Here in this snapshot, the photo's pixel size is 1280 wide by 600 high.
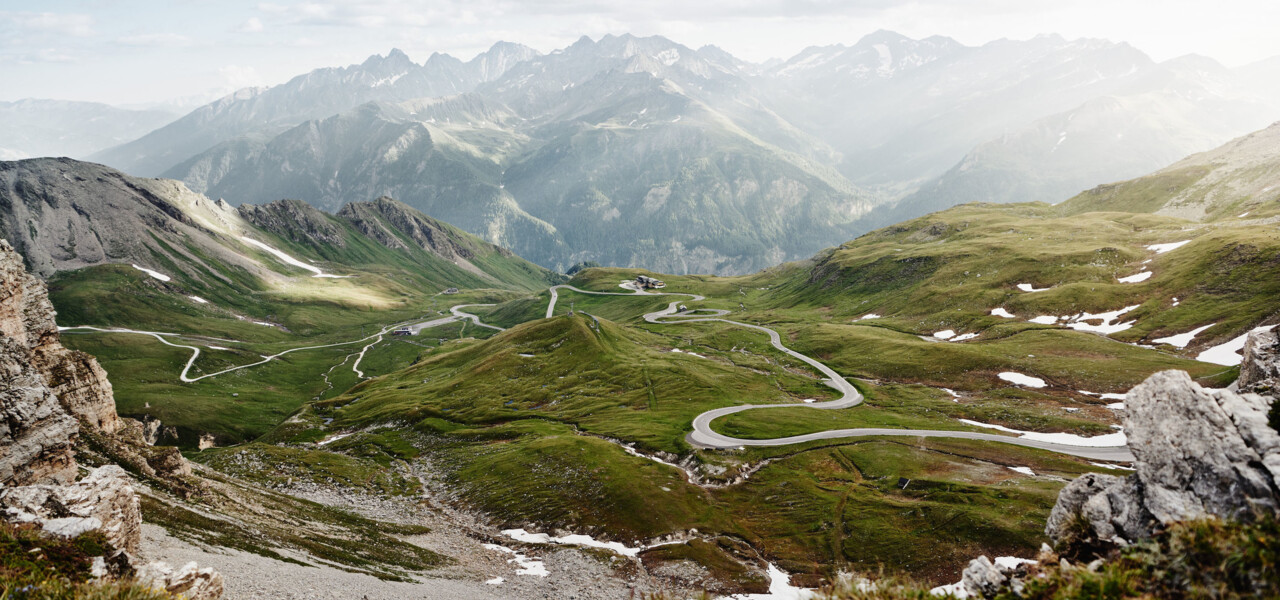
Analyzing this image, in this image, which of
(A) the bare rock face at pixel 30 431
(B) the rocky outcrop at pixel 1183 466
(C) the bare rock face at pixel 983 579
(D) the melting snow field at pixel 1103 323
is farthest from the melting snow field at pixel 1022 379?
(A) the bare rock face at pixel 30 431

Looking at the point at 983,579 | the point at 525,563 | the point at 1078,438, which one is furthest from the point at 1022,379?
the point at 983,579

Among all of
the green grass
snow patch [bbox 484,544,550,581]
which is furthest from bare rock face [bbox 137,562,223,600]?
the green grass

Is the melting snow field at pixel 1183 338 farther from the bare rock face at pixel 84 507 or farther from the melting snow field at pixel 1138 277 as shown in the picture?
the bare rock face at pixel 84 507

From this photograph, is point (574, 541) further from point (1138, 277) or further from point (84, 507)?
point (1138, 277)

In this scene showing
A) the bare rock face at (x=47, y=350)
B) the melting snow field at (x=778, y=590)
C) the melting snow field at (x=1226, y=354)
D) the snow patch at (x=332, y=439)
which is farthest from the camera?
the snow patch at (x=332, y=439)

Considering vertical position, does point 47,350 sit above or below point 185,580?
above

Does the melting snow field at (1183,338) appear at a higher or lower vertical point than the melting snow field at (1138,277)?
lower

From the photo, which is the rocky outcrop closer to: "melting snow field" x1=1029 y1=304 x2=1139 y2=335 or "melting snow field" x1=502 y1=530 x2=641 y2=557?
"melting snow field" x1=502 y1=530 x2=641 y2=557
